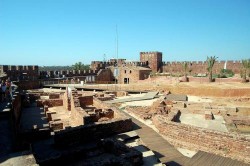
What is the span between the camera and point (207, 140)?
1080 cm

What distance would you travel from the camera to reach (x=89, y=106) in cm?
1778

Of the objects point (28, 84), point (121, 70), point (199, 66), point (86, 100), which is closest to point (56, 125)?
point (86, 100)

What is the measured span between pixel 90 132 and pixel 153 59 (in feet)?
145

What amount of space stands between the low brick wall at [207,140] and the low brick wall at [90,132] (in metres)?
2.14

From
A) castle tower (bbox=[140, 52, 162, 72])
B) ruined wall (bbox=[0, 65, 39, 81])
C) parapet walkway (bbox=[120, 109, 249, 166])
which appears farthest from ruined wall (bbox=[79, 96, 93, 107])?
castle tower (bbox=[140, 52, 162, 72])

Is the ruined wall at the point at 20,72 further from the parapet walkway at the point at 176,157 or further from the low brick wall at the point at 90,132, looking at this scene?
the parapet walkway at the point at 176,157

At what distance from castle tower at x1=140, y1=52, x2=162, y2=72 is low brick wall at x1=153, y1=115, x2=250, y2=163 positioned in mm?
41212

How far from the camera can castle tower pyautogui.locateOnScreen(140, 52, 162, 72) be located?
172 ft

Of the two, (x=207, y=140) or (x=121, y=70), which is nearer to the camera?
(x=207, y=140)

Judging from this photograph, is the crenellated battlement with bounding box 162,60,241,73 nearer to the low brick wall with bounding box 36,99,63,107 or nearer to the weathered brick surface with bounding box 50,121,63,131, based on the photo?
the low brick wall with bounding box 36,99,63,107

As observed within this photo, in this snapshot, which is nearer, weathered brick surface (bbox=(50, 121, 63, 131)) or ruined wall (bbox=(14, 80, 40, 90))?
weathered brick surface (bbox=(50, 121, 63, 131))

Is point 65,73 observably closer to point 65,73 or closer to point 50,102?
point 65,73

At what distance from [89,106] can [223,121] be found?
9.62m

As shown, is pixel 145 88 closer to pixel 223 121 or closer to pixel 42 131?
pixel 223 121
